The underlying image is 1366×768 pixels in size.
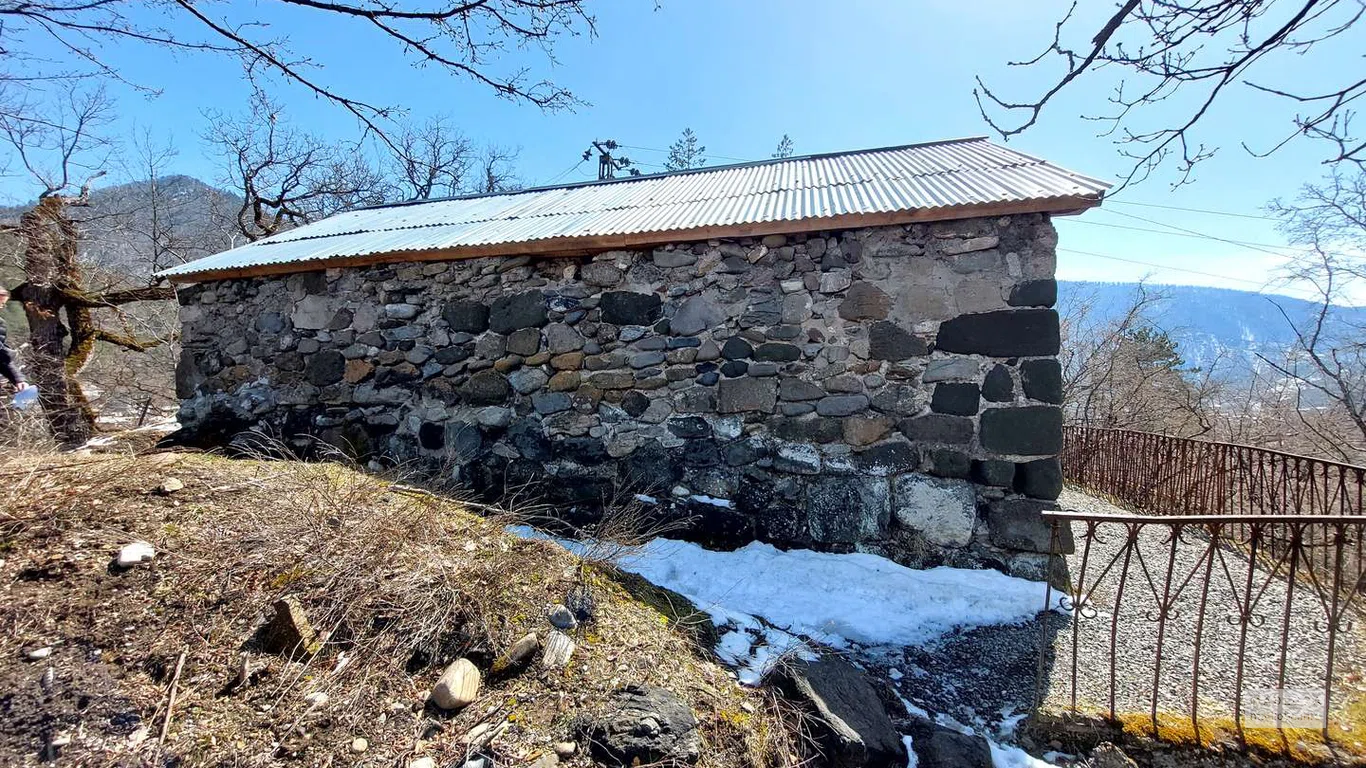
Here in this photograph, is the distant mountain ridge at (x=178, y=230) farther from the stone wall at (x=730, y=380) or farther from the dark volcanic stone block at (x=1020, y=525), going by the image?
the dark volcanic stone block at (x=1020, y=525)

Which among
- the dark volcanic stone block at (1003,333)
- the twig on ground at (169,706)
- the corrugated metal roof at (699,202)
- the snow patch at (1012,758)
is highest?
the corrugated metal roof at (699,202)

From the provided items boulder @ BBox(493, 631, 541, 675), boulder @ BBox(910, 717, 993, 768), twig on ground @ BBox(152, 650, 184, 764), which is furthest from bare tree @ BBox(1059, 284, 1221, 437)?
twig on ground @ BBox(152, 650, 184, 764)

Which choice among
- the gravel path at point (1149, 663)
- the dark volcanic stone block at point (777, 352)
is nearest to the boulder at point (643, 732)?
the gravel path at point (1149, 663)

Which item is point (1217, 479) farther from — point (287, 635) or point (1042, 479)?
point (287, 635)

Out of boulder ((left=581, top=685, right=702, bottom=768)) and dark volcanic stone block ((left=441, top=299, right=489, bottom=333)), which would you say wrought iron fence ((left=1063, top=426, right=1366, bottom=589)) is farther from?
dark volcanic stone block ((left=441, top=299, right=489, bottom=333))

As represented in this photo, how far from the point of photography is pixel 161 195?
37.1 ft

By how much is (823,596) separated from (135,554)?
315 centimetres

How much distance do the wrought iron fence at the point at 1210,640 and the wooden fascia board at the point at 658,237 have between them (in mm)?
1746

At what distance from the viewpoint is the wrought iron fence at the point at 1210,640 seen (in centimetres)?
216

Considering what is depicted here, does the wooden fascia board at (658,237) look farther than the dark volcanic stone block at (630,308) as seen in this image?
No

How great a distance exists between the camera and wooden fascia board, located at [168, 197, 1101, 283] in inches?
129

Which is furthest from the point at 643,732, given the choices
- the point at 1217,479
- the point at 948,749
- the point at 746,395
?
the point at 1217,479

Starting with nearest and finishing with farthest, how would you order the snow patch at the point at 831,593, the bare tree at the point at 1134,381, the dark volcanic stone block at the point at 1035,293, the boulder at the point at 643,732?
the boulder at the point at 643,732
the snow patch at the point at 831,593
the dark volcanic stone block at the point at 1035,293
the bare tree at the point at 1134,381

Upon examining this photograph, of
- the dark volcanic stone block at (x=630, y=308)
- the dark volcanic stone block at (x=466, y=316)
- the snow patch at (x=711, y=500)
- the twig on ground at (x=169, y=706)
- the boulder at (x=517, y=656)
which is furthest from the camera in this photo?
the dark volcanic stone block at (x=466, y=316)
